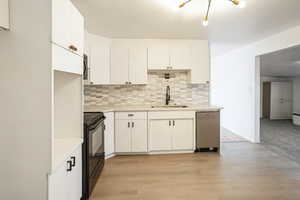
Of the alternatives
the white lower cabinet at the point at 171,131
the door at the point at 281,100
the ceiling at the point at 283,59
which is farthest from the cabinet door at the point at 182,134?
the door at the point at 281,100

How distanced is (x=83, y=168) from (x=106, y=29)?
2.45 m

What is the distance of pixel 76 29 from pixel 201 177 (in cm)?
257

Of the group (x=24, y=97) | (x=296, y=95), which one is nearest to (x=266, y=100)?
(x=296, y=95)

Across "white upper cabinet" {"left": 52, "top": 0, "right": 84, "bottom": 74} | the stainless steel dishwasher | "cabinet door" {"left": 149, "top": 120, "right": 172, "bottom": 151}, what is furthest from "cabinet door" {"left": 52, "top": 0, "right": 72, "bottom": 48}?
the stainless steel dishwasher

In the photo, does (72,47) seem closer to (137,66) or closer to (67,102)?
(67,102)

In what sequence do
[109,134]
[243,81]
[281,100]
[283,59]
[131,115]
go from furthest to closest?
[281,100] < [283,59] < [243,81] < [131,115] < [109,134]

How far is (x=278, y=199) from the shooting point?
97.5 inches

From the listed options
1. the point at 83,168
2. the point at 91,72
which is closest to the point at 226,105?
Result: the point at 91,72

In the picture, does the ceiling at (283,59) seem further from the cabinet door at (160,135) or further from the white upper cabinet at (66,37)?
the white upper cabinet at (66,37)

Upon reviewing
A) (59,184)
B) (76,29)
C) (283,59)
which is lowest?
(59,184)

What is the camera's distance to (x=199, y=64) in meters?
4.49

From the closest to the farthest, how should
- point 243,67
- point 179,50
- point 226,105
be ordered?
point 179,50, point 243,67, point 226,105

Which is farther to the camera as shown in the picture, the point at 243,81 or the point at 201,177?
the point at 243,81

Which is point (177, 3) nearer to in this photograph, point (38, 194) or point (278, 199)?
point (38, 194)
